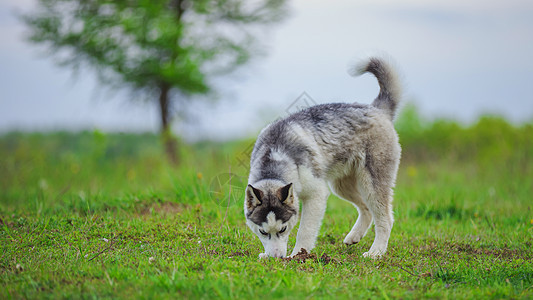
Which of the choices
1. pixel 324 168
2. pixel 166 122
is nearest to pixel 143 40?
pixel 166 122

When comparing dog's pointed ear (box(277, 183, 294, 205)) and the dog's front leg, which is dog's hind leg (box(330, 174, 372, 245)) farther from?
dog's pointed ear (box(277, 183, 294, 205))

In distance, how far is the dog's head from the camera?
16.0 ft

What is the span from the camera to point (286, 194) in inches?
192

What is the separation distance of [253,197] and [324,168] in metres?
1.14

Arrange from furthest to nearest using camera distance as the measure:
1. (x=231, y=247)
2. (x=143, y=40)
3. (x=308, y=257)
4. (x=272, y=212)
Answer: (x=143, y=40), (x=231, y=247), (x=308, y=257), (x=272, y=212)

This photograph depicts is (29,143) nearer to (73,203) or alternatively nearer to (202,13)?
(202,13)

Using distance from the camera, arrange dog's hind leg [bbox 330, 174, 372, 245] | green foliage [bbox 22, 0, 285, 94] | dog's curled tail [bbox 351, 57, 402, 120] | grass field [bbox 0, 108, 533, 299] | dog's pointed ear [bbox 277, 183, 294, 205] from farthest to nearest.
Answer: green foliage [bbox 22, 0, 285, 94], dog's curled tail [bbox 351, 57, 402, 120], dog's hind leg [bbox 330, 174, 372, 245], dog's pointed ear [bbox 277, 183, 294, 205], grass field [bbox 0, 108, 533, 299]

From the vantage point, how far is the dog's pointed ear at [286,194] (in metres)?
4.85

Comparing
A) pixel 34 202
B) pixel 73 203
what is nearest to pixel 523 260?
pixel 73 203

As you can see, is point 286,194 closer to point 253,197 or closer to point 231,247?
point 253,197

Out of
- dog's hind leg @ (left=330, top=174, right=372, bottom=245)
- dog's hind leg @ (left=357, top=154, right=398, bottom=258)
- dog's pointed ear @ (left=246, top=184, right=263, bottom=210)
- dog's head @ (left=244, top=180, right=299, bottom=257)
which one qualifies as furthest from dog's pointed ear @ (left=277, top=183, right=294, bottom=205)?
dog's hind leg @ (left=330, top=174, right=372, bottom=245)

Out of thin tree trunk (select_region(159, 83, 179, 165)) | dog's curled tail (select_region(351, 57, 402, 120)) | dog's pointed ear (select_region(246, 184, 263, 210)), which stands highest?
dog's curled tail (select_region(351, 57, 402, 120))

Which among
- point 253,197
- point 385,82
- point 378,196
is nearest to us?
point 253,197

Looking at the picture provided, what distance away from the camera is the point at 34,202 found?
780 cm
